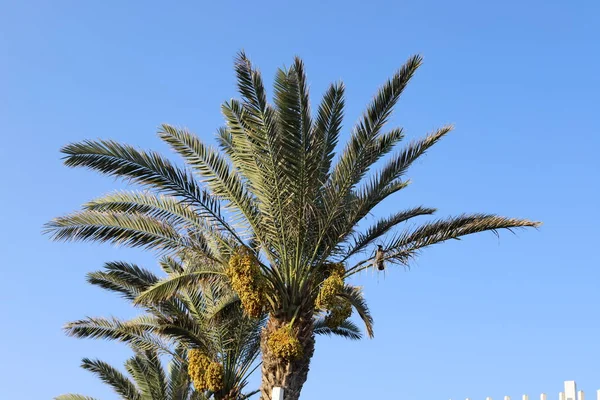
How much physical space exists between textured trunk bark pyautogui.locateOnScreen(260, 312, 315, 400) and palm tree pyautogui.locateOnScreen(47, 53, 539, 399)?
0.7 inches

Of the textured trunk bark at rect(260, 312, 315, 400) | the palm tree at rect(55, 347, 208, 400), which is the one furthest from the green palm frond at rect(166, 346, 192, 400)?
the textured trunk bark at rect(260, 312, 315, 400)

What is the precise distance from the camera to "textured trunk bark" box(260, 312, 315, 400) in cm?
1365

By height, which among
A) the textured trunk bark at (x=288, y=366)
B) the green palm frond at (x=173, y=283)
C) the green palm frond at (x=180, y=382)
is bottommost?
the textured trunk bark at (x=288, y=366)

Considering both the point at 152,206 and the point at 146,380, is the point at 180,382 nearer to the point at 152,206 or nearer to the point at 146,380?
the point at 146,380

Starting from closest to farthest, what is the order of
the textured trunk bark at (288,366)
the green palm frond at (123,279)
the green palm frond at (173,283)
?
the textured trunk bark at (288,366)
the green palm frond at (173,283)
the green palm frond at (123,279)

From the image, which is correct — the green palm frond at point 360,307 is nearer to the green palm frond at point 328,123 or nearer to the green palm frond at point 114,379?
the green palm frond at point 328,123

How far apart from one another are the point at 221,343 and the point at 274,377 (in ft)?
17.8

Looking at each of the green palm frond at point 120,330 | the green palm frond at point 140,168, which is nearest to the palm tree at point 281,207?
the green palm frond at point 140,168

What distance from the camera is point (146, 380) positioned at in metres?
22.6

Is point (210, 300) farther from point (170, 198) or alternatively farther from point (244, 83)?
point (244, 83)

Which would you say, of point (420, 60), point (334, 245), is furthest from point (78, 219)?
point (420, 60)

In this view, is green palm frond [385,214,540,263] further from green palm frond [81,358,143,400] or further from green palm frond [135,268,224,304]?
green palm frond [81,358,143,400]

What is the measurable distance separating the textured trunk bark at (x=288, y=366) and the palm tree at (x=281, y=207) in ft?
0.06

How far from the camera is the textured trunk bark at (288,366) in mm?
13648
